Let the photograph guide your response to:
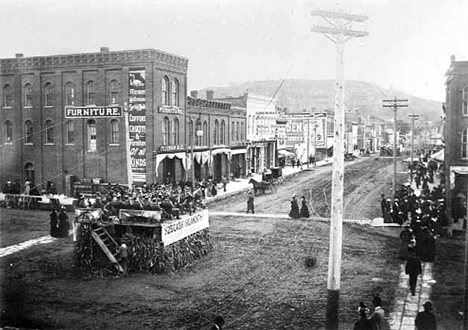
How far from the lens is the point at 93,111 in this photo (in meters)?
25.9

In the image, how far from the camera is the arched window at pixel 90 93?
108ft

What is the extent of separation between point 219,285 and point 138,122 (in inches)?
748

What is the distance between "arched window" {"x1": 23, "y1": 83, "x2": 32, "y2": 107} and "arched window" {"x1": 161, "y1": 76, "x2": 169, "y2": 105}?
9309 mm

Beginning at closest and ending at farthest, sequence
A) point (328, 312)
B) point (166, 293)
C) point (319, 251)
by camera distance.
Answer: point (328, 312) < point (166, 293) < point (319, 251)

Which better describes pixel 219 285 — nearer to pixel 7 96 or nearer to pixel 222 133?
pixel 7 96

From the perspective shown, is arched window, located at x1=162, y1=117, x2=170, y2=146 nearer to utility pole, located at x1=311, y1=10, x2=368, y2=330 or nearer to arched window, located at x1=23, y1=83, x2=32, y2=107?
arched window, located at x1=23, y1=83, x2=32, y2=107

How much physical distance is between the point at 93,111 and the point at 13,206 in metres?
8.70

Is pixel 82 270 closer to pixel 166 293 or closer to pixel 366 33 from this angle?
pixel 166 293

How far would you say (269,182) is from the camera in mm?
38844

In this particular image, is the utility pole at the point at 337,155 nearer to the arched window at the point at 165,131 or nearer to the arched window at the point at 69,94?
the arched window at the point at 165,131

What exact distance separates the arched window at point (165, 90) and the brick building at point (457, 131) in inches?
695

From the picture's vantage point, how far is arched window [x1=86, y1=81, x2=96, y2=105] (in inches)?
1302

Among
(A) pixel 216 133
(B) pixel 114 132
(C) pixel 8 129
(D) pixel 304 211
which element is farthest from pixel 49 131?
(D) pixel 304 211

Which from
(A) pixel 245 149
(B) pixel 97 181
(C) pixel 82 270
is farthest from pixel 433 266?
(A) pixel 245 149
